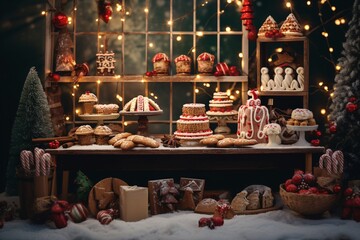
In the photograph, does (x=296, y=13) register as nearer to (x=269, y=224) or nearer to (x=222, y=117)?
(x=222, y=117)

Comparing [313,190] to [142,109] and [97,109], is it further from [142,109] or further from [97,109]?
[97,109]

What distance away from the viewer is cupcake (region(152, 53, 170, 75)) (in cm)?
723

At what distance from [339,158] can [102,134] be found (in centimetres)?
265

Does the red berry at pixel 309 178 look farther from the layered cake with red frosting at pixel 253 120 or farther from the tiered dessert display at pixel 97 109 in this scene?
the tiered dessert display at pixel 97 109

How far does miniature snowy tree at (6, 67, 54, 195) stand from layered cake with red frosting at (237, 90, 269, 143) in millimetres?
2230

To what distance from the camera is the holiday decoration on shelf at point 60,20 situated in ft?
23.5

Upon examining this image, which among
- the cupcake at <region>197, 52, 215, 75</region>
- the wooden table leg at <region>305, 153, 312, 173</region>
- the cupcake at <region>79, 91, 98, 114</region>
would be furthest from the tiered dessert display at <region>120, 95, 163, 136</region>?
the wooden table leg at <region>305, 153, 312, 173</region>

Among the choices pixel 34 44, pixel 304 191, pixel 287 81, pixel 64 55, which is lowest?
pixel 304 191

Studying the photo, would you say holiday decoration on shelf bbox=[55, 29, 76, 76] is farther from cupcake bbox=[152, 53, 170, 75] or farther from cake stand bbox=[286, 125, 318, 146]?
cake stand bbox=[286, 125, 318, 146]

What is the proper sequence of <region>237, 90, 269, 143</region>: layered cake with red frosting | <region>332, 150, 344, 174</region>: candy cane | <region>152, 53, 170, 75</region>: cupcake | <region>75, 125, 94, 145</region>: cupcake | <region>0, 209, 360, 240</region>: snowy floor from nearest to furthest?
<region>0, 209, 360, 240</region>: snowy floor, <region>332, 150, 344, 174</region>: candy cane, <region>75, 125, 94, 145</region>: cupcake, <region>237, 90, 269, 143</region>: layered cake with red frosting, <region>152, 53, 170, 75</region>: cupcake

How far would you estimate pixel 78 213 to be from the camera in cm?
614

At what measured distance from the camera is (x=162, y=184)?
657 centimetres

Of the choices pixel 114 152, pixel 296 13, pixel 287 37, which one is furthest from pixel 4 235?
pixel 296 13

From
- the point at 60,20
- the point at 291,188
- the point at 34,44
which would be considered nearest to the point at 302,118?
the point at 291,188
